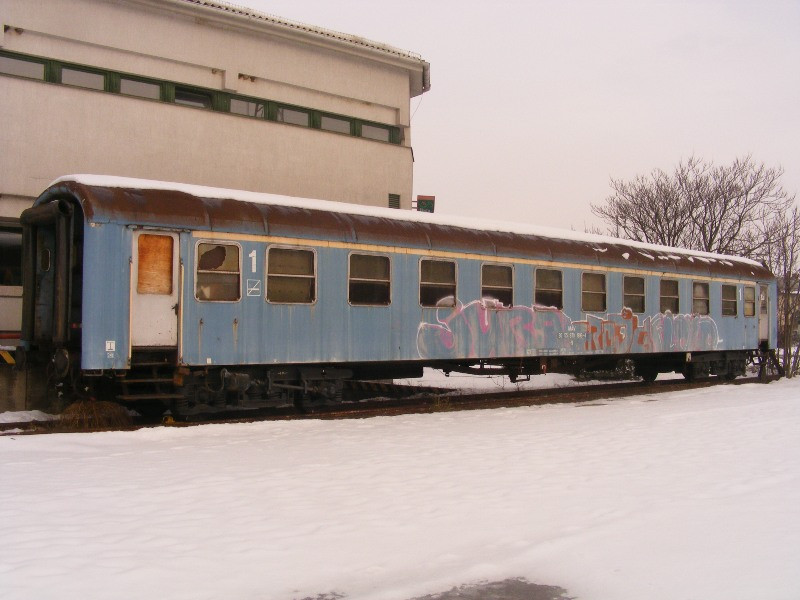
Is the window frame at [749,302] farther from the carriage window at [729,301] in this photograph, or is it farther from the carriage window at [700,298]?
the carriage window at [700,298]

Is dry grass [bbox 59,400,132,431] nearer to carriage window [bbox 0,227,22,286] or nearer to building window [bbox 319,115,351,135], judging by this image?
carriage window [bbox 0,227,22,286]

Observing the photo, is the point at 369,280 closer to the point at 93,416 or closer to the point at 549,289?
the point at 549,289

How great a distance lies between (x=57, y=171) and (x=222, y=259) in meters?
6.23

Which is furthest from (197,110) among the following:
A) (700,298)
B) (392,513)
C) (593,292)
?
(392,513)

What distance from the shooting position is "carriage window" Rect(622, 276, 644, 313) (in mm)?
16469

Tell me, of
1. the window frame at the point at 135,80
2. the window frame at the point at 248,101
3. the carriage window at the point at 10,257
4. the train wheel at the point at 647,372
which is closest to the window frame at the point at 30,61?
the window frame at the point at 135,80

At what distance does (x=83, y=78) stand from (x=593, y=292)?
11.3 metres

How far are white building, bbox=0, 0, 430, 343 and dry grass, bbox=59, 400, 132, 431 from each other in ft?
17.1

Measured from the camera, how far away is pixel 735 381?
1988cm

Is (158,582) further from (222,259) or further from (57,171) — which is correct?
(57,171)

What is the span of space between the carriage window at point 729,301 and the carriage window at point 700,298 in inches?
34.4

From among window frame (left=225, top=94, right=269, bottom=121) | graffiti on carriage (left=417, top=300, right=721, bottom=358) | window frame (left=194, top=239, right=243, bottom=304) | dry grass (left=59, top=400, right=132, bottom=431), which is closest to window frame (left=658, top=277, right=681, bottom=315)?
graffiti on carriage (left=417, top=300, right=721, bottom=358)

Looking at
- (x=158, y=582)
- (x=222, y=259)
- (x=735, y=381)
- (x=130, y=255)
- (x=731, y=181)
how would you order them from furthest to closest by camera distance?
(x=731, y=181) → (x=735, y=381) → (x=222, y=259) → (x=130, y=255) → (x=158, y=582)

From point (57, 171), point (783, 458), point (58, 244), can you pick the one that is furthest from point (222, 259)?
point (783, 458)
